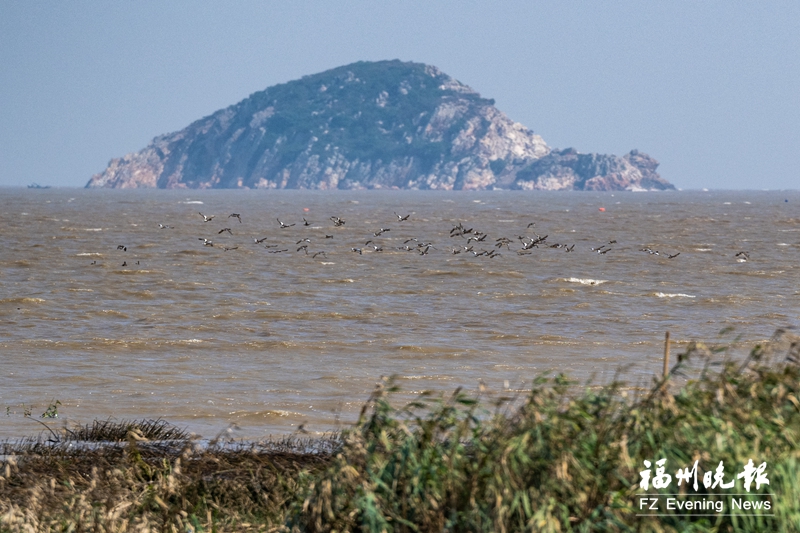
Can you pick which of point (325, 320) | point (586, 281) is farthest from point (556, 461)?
point (586, 281)

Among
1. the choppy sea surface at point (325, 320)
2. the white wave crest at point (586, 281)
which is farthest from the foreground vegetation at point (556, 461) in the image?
the white wave crest at point (586, 281)

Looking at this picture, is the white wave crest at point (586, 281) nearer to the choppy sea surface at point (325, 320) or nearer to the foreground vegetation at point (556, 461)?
the choppy sea surface at point (325, 320)

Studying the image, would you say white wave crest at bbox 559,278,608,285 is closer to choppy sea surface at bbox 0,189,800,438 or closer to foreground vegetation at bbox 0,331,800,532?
choppy sea surface at bbox 0,189,800,438

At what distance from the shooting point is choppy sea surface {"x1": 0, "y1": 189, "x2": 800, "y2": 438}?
1561cm

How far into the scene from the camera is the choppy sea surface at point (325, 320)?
51.2 ft

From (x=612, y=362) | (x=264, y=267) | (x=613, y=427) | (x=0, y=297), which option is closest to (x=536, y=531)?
(x=613, y=427)

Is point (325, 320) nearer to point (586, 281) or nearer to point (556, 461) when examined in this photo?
point (586, 281)

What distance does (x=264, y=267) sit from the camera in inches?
1560

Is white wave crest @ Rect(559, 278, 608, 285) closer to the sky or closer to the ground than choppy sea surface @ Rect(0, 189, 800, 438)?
closer to the sky

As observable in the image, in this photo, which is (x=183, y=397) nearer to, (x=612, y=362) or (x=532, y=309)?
(x=612, y=362)

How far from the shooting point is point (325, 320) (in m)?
24.5

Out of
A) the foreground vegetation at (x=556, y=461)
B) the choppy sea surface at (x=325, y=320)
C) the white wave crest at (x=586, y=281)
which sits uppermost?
the foreground vegetation at (x=556, y=461)

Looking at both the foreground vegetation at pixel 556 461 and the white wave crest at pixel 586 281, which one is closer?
the foreground vegetation at pixel 556 461

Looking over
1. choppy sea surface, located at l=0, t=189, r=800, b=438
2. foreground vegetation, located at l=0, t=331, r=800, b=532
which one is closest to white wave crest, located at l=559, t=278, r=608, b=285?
choppy sea surface, located at l=0, t=189, r=800, b=438
